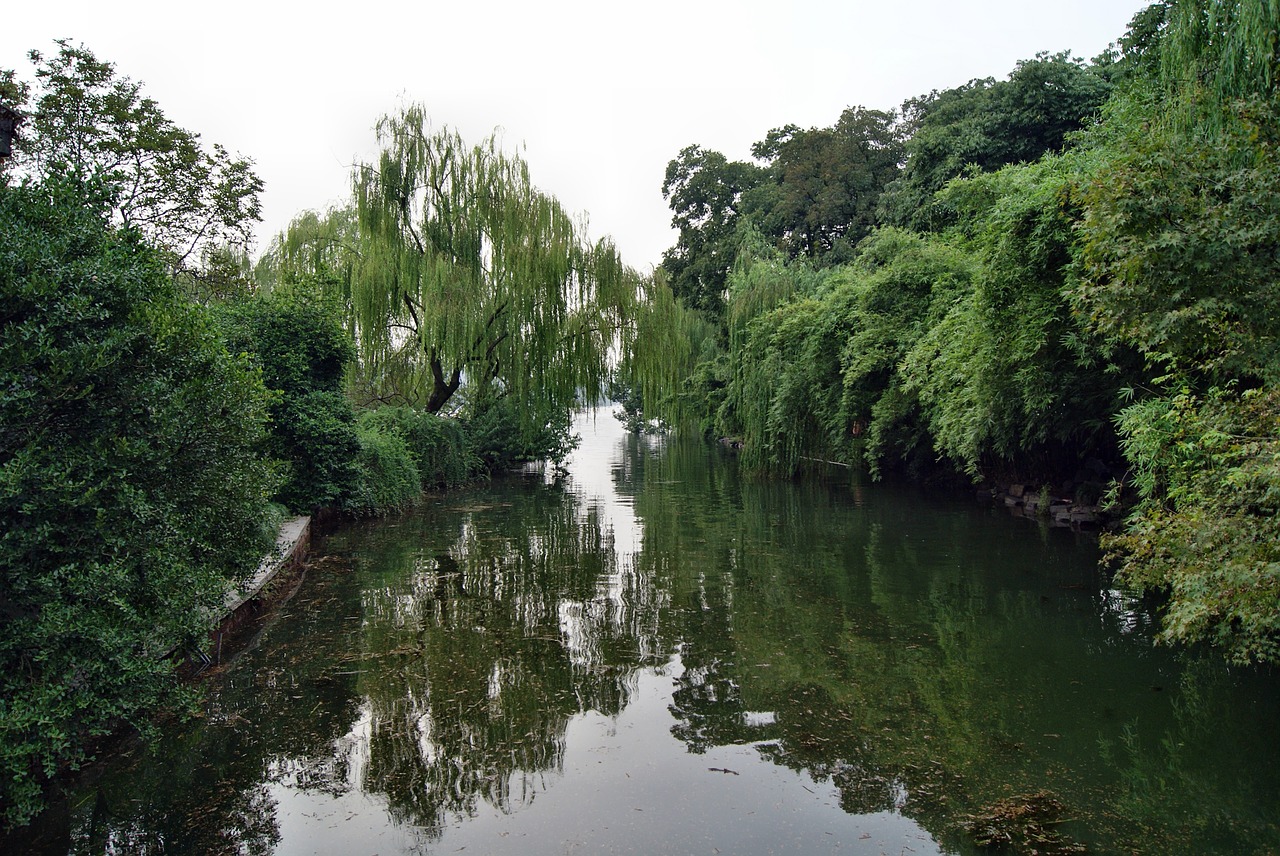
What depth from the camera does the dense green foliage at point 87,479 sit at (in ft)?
11.0

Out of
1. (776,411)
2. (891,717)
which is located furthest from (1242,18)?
(776,411)

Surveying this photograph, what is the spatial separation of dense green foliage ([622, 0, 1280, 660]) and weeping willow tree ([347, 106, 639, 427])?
1386mm

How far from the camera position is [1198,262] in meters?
4.80

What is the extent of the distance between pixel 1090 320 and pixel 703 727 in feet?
12.8

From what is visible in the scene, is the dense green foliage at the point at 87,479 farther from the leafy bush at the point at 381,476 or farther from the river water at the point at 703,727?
the leafy bush at the point at 381,476

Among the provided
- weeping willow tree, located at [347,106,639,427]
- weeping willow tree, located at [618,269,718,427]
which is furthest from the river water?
weeping willow tree, located at [618,269,718,427]

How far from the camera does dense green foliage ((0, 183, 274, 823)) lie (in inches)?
133

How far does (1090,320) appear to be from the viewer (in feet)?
19.4

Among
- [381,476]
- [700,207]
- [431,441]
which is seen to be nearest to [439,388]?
[431,441]

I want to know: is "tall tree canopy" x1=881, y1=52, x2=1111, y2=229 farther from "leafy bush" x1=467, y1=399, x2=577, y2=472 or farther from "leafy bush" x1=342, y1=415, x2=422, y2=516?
"leafy bush" x1=342, y1=415, x2=422, y2=516

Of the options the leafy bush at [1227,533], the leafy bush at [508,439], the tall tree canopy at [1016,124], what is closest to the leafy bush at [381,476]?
the leafy bush at [508,439]

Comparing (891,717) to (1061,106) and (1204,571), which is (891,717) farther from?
(1061,106)

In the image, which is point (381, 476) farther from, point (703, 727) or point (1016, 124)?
point (1016, 124)

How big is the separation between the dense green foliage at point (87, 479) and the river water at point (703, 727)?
712 mm
